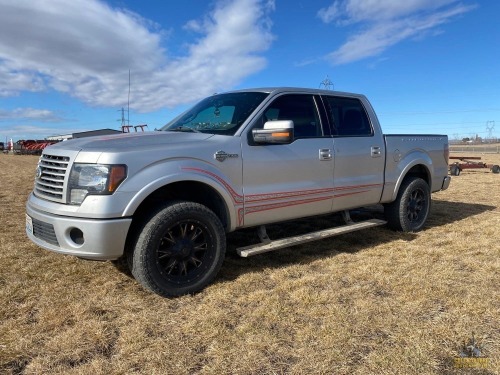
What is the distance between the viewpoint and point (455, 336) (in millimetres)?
2787

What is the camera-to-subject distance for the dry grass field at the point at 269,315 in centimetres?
249

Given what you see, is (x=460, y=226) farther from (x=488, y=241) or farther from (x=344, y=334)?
(x=344, y=334)

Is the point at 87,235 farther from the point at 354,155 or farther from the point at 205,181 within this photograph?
the point at 354,155

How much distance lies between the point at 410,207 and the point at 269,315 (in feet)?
11.7

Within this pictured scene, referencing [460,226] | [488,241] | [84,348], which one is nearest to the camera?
[84,348]

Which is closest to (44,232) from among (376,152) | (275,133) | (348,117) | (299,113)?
(275,133)

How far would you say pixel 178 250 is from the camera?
350 centimetres

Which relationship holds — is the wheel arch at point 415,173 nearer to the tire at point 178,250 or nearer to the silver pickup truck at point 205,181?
the silver pickup truck at point 205,181

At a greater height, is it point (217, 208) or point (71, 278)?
point (217, 208)

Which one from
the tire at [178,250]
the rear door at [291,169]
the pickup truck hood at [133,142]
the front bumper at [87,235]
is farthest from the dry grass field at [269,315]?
the pickup truck hood at [133,142]

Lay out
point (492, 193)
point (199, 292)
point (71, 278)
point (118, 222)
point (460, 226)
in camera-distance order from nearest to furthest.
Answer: point (118, 222) < point (199, 292) < point (71, 278) < point (460, 226) < point (492, 193)

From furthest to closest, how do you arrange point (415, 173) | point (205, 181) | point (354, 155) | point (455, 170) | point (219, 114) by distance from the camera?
point (455, 170) < point (415, 173) < point (354, 155) < point (219, 114) < point (205, 181)

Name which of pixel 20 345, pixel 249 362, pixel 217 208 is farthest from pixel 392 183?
pixel 20 345

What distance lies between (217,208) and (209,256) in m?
0.50
